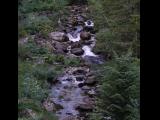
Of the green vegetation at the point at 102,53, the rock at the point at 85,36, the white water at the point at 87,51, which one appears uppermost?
the green vegetation at the point at 102,53

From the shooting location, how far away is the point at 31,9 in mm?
19656

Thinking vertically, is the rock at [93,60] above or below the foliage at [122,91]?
below

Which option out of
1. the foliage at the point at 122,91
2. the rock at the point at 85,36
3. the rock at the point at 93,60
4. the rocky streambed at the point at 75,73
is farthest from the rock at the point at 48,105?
the rock at the point at 85,36

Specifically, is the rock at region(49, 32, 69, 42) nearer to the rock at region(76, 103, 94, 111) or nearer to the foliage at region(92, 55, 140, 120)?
the rock at region(76, 103, 94, 111)

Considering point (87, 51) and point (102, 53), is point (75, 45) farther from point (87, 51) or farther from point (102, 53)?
point (102, 53)

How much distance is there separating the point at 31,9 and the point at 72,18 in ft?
6.95

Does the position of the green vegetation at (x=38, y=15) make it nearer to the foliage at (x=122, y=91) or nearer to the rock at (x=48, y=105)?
the rock at (x=48, y=105)

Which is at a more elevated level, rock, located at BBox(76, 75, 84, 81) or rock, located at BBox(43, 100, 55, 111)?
rock, located at BBox(43, 100, 55, 111)

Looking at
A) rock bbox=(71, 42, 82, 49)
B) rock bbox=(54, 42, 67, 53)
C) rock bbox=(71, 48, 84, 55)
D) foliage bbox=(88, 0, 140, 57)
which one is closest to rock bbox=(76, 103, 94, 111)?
foliage bbox=(88, 0, 140, 57)

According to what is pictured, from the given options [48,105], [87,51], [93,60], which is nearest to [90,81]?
[93,60]

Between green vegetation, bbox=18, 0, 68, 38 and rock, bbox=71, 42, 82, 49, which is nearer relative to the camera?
rock, bbox=71, 42, 82, 49
